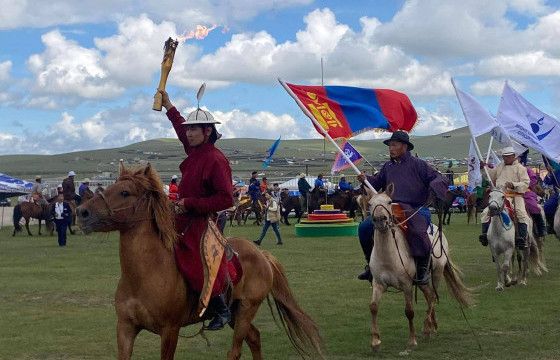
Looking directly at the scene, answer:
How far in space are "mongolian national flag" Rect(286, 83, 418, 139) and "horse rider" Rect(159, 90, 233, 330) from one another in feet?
17.6

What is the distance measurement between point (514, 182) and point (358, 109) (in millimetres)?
3322

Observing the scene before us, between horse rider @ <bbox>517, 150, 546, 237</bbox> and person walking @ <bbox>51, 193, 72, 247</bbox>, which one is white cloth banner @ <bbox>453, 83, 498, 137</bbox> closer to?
horse rider @ <bbox>517, 150, 546, 237</bbox>

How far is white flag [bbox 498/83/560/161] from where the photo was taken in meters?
15.2

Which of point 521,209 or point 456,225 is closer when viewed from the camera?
point 521,209

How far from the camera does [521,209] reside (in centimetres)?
1447

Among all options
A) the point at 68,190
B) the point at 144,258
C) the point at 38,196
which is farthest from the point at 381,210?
the point at 38,196

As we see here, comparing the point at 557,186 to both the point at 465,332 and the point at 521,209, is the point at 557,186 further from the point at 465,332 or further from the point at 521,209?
the point at 465,332

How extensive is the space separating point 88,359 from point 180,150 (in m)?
139

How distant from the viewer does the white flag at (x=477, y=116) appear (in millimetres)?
15672

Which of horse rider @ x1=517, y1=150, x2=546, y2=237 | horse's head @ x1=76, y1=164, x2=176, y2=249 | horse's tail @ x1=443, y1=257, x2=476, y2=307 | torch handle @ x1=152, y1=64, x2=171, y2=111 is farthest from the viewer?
horse rider @ x1=517, y1=150, x2=546, y2=237

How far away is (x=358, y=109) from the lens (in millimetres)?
12594

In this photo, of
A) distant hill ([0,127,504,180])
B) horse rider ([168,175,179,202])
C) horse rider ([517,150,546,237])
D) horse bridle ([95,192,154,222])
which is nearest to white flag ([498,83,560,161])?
horse rider ([517,150,546,237])

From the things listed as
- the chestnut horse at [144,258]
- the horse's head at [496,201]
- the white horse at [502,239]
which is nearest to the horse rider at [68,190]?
the white horse at [502,239]

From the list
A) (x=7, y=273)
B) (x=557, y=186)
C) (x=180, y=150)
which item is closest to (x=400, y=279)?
(x=557, y=186)
